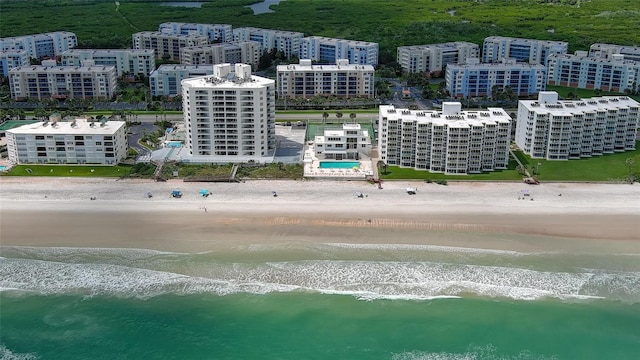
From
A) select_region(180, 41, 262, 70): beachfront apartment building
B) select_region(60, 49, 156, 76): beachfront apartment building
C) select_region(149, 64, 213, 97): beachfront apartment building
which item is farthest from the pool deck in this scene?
select_region(60, 49, 156, 76): beachfront apartment building

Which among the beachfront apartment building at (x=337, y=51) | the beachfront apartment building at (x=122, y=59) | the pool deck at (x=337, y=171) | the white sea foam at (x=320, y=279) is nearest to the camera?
the white sea foam at (x=320, y=279)

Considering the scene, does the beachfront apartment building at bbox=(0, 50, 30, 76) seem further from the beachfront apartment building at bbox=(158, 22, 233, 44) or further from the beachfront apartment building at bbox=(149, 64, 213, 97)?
the beachfront apartment building at bbox=(158, 22, 233, 44)

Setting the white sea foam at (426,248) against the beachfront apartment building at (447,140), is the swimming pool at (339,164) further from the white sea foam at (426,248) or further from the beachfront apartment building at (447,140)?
the white sea foam at (426,248)

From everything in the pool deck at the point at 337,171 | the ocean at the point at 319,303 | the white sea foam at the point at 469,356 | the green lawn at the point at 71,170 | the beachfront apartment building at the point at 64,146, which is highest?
the beachfront apartment building at the point at 64,146

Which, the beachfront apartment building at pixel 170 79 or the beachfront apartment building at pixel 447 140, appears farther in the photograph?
the beachfront apartment building at pixel 170 79

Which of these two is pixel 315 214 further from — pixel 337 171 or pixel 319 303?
pixel 319 303

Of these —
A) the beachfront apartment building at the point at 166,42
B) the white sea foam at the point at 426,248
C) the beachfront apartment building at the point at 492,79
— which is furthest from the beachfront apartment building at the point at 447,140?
the beachfront apartment building at the point at 166,42

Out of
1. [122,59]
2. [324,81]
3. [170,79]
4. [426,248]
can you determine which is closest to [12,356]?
[426,248]
